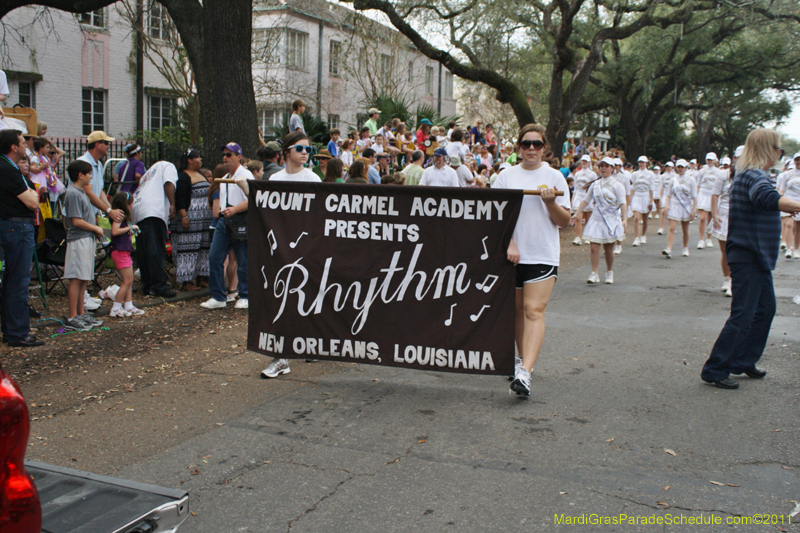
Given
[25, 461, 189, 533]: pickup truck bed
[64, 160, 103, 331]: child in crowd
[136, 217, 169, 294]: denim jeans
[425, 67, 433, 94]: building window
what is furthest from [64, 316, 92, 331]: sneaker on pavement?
[425, 67, 433, 94]: building window

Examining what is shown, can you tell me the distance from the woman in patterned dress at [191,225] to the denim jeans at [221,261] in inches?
40.2

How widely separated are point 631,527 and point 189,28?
400 inches

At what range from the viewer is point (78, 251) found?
7777 mm

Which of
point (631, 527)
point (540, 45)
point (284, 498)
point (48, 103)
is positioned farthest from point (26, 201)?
Result: point (540, 45)

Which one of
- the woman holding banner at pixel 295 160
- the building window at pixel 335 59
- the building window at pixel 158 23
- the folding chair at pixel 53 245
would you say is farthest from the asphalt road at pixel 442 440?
the building window at pixel 335 59

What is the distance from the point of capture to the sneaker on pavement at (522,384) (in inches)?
209

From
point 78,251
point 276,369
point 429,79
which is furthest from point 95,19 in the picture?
point 429,79

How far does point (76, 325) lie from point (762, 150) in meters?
6.74

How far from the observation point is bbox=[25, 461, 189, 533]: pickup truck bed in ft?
7.73

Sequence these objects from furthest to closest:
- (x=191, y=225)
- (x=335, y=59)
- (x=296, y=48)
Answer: (x=335, y=59)
(x=296, y=48)
(x=191, y=225)

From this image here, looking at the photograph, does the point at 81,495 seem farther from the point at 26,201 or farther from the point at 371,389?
the point at 26,201

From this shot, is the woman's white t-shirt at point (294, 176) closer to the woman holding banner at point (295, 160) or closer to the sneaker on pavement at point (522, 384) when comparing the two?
the woman holding banner at point (295, 160)

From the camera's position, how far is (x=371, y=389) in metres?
5.70

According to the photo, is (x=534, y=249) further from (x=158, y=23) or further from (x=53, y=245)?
(x=158, y=23)
